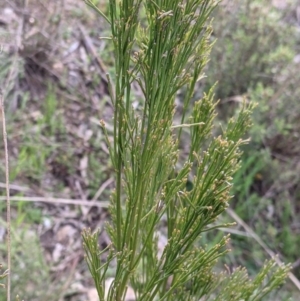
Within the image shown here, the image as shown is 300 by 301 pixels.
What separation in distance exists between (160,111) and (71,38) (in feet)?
10.6

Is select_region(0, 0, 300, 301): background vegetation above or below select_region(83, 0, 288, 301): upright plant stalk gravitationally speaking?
below

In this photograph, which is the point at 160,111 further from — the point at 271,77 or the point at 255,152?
the point at 271,77

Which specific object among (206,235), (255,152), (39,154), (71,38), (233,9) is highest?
(233,9)

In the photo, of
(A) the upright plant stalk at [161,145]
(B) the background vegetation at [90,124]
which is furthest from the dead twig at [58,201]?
(A) the upright plant stalk at [161,145]

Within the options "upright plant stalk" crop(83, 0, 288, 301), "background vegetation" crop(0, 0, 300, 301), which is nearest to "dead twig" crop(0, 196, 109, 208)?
"background vegetation" crop(0, 0, 300, 301)

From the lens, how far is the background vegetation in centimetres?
315

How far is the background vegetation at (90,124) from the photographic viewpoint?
315 centimetres

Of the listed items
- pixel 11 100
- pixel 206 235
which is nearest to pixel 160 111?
pixel 206 235

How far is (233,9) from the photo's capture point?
3.72 meters

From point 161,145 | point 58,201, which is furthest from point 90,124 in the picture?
point 161,145

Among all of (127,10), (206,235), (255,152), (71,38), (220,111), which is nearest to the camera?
(127,10)

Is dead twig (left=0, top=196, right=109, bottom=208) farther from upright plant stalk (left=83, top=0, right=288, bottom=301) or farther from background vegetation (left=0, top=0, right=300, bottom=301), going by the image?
upright plant stalk (left=83, top=0, right=288, bottom=301)

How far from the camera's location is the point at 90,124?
3.70 m

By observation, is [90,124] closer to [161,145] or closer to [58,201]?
[58,201]
